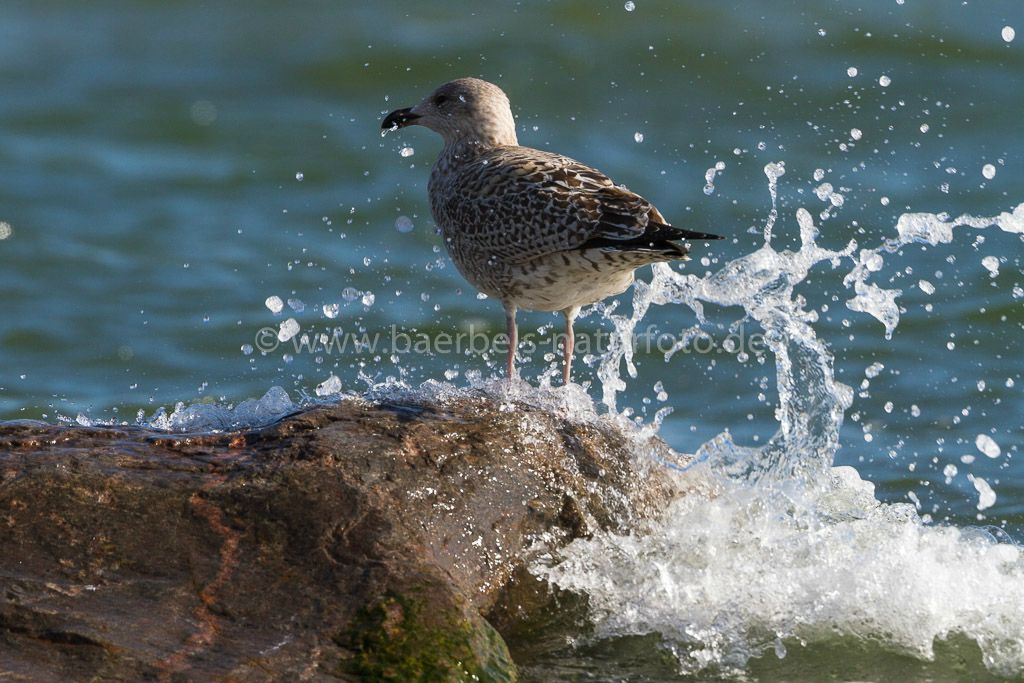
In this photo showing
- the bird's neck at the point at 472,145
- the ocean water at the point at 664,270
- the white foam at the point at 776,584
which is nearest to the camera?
the white foam at the point at 776,584

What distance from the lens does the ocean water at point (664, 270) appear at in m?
4.62

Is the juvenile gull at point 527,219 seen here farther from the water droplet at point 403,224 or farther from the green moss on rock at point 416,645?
the water droplet at point 403,224

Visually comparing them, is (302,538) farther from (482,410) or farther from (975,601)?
(975,601)

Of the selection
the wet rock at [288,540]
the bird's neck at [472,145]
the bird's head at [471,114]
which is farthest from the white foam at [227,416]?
the bird's head at [471,114]

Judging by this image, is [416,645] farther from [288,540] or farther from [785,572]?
[785,572]

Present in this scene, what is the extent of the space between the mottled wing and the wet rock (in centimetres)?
98

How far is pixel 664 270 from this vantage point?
594cm

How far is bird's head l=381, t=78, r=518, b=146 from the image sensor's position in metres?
6.39

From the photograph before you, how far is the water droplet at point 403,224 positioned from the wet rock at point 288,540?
537 centimetres
